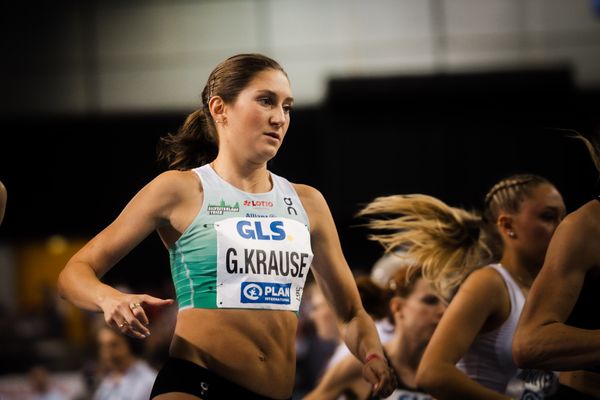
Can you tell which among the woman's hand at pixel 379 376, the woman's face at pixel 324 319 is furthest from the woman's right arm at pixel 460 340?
the woman's face at pixel 324 319

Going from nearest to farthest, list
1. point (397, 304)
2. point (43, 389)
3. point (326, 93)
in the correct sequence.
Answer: point (397, 304), point (43, 389), point (326, 93)

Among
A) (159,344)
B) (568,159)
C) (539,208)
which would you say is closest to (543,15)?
(568,159)

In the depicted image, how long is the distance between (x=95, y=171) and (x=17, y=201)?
134cm

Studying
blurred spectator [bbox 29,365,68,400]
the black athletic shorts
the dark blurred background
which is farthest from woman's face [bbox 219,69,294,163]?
the dark blurred background

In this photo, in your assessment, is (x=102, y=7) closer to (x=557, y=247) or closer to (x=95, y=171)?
(x=95, y=171)

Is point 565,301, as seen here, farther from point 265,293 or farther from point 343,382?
point 343,382

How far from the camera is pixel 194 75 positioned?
1595 cm

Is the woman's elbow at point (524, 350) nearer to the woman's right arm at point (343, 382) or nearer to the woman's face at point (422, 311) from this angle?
the woman's face at point (422, 311)

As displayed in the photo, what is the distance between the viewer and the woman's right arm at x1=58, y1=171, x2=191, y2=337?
10.9 feet

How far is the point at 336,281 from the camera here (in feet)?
13.3

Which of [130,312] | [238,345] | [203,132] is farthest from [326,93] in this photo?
[130,312]

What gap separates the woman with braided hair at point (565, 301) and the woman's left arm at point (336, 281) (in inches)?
26.3

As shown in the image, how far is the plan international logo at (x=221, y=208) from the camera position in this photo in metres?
3.73

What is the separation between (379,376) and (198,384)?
0.67m
